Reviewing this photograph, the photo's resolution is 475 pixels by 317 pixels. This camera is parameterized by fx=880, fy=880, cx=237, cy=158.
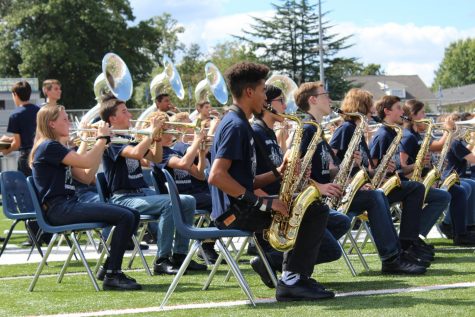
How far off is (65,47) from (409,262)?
47.0m

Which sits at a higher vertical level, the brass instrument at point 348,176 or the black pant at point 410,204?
the brass instrument at point 348,176

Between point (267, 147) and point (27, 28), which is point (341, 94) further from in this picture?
point (267, 147)

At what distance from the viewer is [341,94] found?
62.9 metres

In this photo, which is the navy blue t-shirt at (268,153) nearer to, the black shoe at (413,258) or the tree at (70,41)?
the black shoe at (413,258)

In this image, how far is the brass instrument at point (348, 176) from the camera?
8555 mm

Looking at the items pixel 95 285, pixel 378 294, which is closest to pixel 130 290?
pixel 95 285

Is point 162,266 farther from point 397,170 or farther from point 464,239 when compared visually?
point 464,239

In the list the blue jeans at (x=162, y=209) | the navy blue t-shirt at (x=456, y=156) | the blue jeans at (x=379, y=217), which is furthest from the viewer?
the navy blue t-shirt at (x=456, y=156)

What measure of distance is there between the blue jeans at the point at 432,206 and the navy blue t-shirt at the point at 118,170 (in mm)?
3348

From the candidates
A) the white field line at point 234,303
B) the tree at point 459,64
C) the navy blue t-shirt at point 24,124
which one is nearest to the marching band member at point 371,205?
the white field line at point 234,303

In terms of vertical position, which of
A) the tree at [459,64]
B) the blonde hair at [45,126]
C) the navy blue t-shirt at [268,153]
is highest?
the blonde hair at [45,126]

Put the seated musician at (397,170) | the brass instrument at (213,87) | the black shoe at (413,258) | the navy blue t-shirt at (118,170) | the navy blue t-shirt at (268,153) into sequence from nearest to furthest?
the navy blue t-shirt at (268,153) < the black shoe at (413,258) < the navy blue t-shirt at (118,170) < the seated musician at (397,170) < the brass instrument at (213,87)

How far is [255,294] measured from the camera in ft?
24.6

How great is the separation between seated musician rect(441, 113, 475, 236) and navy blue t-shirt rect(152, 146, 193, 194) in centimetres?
352
